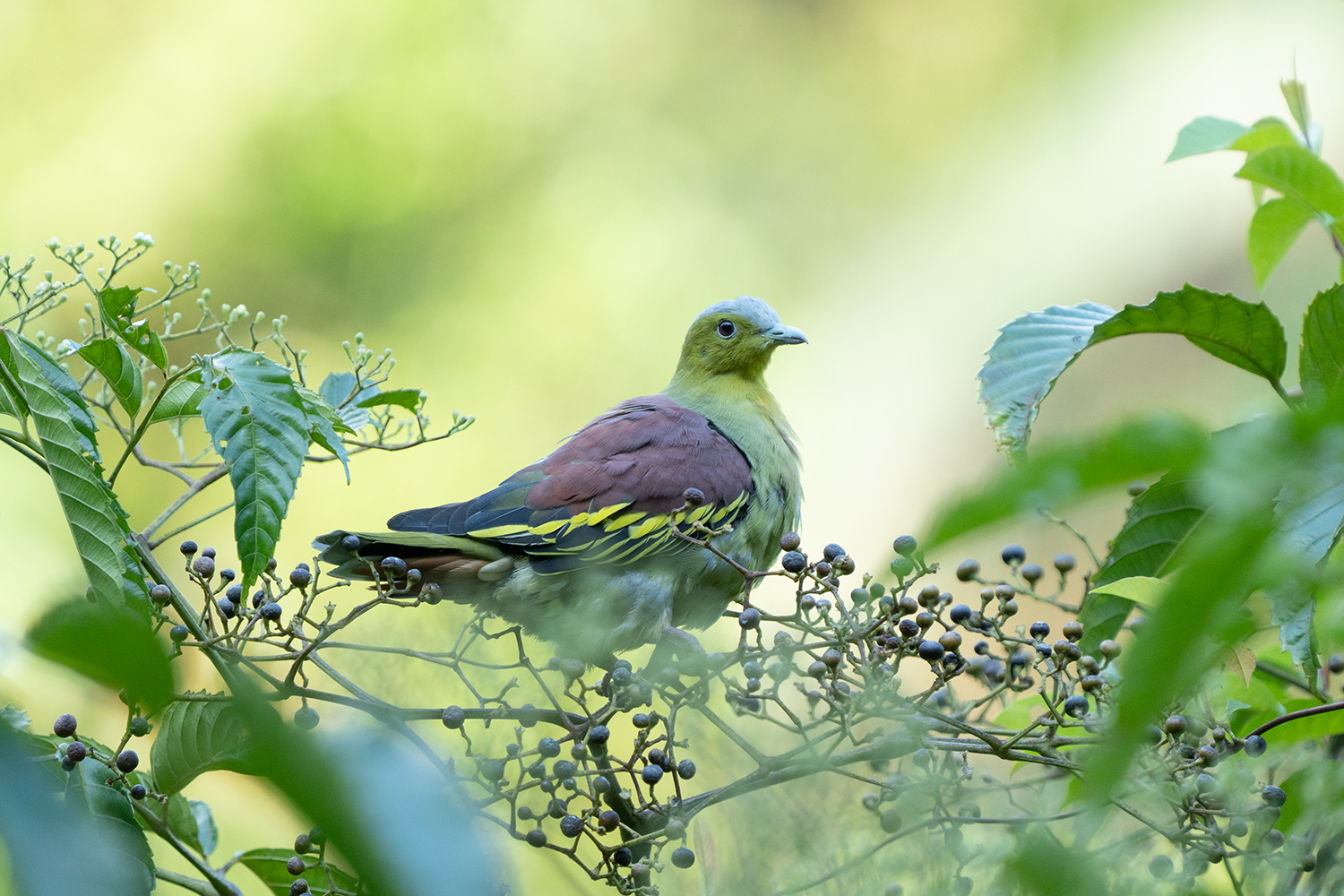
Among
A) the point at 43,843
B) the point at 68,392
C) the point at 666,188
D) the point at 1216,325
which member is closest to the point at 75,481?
the point at 68,392

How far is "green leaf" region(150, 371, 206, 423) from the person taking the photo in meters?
0.85

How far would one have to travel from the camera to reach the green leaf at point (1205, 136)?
1.09 meters

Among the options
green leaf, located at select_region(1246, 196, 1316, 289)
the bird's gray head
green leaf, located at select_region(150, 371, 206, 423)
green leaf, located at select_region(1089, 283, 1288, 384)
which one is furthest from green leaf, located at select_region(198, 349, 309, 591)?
the bird's gray head

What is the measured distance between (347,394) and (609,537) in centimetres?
43

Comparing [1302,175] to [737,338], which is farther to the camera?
[737,338]

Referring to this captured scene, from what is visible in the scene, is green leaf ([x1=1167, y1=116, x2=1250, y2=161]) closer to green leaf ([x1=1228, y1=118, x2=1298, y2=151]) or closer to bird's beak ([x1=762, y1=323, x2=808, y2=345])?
green leaf ([x1=1228, y1=118, x2=1298, y2=151])

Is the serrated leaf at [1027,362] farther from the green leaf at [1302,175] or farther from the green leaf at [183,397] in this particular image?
the green leaf at [183,397]

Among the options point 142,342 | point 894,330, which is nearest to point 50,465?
point 142,342

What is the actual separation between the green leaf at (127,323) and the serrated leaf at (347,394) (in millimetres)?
222

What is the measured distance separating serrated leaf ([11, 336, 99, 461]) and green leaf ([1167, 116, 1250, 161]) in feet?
3.42

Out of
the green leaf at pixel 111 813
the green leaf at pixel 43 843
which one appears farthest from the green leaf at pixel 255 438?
the green leaf at pixel 43 843

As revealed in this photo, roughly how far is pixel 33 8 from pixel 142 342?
4.19 metres

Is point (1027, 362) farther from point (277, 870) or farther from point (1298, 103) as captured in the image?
point (277, 870)

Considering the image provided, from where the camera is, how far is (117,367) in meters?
0.79
